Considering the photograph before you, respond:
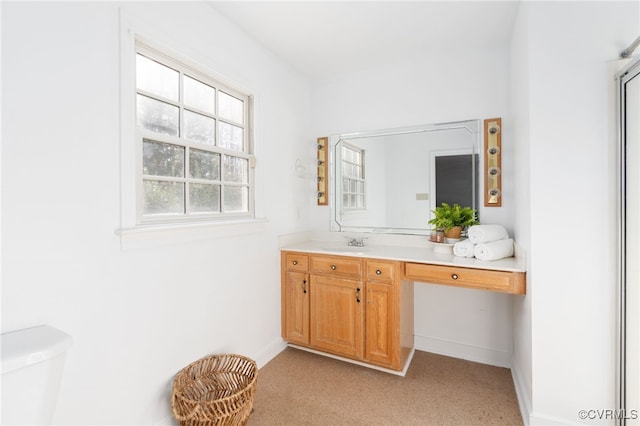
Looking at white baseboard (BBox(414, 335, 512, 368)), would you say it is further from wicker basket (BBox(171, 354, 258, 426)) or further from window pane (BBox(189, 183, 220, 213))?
window pane (BBox(189, 183, 220, 213))

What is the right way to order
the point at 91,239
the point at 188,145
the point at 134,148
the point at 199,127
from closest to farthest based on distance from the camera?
the point at 91,239 < the point at 134,148 < the point at 188,145 < the point at 199,127

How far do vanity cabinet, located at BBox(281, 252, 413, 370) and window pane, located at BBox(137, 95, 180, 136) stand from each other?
1281 mm

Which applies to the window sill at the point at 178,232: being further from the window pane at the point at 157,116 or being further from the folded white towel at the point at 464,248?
the folded white towel at the point at 464,248

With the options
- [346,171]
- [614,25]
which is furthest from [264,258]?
[614,25]

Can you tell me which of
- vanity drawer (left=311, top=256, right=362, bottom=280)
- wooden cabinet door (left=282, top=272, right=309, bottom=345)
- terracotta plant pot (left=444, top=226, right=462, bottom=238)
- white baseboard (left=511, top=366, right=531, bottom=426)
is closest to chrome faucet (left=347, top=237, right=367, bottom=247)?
vanity drawer (left=311, top=256, right=362, bottom=280)

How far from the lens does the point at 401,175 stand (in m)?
2.64

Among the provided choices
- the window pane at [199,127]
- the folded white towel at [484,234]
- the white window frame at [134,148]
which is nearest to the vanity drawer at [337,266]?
the folded white towel at [484,234]

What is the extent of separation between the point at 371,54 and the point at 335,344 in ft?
7.58

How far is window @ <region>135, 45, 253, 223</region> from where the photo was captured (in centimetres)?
159

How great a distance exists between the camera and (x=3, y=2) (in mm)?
1046

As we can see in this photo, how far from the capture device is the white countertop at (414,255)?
182cm

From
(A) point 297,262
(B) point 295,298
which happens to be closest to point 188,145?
(A) point 297,262

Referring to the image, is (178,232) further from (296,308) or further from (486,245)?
(486,245)

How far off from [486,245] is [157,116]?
2086 millimetres
